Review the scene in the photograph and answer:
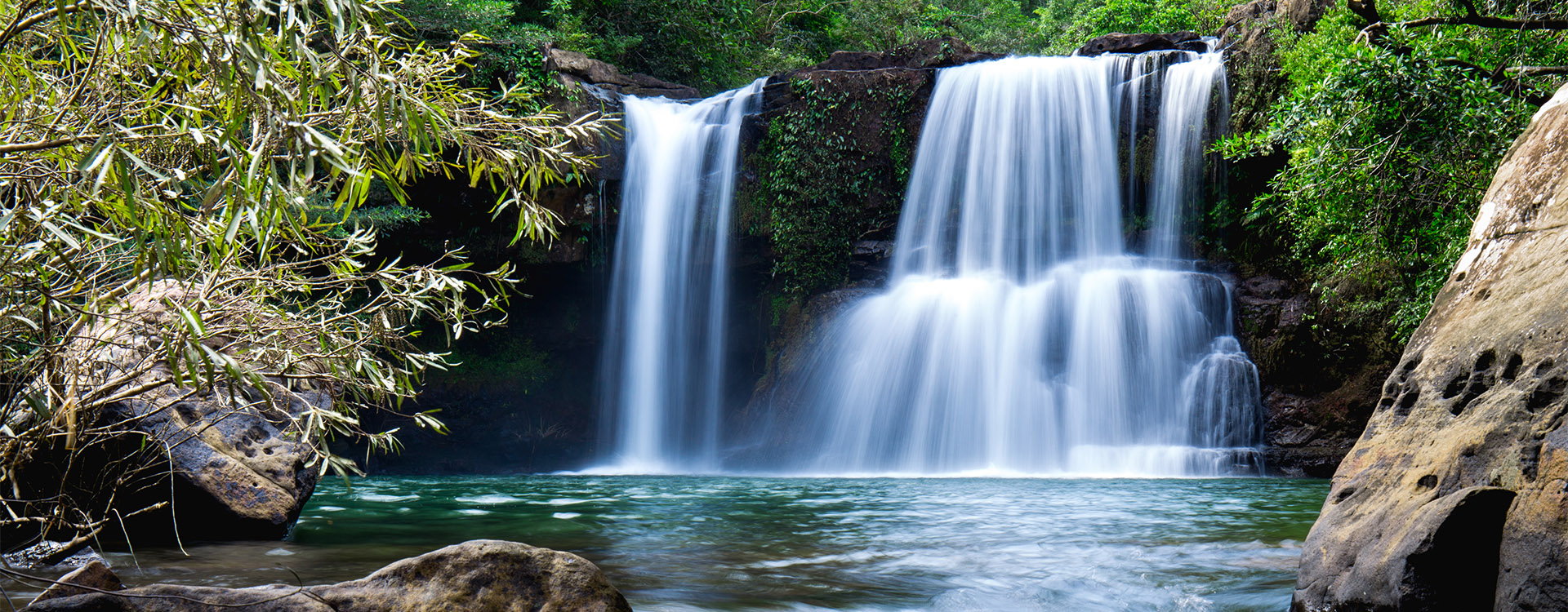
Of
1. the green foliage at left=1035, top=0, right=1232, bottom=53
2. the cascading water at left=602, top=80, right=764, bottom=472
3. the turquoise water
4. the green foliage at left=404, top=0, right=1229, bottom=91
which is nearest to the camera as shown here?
the turquoise water

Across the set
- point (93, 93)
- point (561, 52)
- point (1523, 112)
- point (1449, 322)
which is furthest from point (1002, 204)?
point (93, 93)

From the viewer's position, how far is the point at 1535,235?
160 inches

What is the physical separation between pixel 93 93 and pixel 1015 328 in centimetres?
1232

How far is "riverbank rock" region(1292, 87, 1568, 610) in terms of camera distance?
2.96 metres

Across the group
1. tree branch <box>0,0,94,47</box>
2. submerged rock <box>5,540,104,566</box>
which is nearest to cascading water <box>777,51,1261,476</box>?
submerged rock <box>5,540,104,566</box>

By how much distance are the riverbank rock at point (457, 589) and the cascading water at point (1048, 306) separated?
10.7 meters

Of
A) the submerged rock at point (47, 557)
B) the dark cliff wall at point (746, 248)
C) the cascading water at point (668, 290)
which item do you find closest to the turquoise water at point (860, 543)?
the submerged rock at point (47, 557)

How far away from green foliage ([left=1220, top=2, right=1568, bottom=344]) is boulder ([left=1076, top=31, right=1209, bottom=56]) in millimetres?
6992

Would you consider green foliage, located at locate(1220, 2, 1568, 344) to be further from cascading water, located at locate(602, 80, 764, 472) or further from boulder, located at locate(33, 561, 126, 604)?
cascading water, located at locate(602, 80, 764, 472)

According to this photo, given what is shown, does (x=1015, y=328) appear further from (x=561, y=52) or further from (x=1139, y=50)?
(x=561, y=52)

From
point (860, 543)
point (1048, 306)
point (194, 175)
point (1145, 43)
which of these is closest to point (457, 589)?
point (194, 175)

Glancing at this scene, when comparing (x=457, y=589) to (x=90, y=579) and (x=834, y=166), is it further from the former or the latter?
(x=834, y=166)

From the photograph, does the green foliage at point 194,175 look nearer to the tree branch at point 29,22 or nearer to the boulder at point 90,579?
the tree branch at point 29,22

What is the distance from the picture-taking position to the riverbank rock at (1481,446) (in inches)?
116
